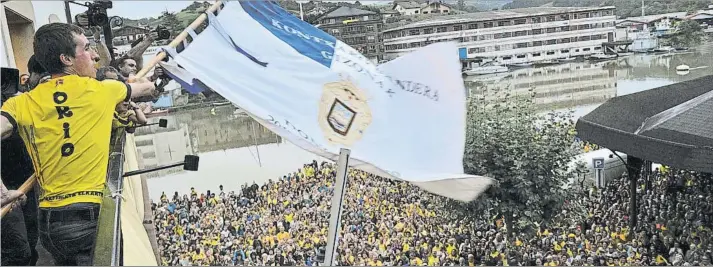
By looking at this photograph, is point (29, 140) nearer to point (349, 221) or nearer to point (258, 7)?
point (258, 7)

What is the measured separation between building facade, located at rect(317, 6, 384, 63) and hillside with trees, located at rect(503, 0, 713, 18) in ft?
21.4

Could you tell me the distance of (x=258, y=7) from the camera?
203 cm

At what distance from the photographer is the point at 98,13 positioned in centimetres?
346

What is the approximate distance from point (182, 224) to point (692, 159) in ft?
17.4

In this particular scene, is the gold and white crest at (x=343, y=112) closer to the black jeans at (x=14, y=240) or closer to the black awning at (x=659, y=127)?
the black jeans at (x=14, y=240)

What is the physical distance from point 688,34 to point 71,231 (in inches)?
604

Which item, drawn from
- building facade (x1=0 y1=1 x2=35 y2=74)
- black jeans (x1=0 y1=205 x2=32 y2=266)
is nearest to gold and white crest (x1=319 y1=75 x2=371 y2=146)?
black jeans (x1=0 y1=205 x2=32 y2=266)

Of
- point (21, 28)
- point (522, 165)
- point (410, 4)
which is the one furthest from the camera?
point (410, 4)

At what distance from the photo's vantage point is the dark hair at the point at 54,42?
4.41 feet

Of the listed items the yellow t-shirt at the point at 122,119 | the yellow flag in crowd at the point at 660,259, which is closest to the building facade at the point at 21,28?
the yellow t-shirt at the point at 122,119

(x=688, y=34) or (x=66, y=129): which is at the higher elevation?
(x=66, y=129)

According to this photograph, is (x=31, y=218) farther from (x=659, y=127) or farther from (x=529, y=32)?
(x=529, y=32)

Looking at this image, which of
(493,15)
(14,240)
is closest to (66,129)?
(14,240)

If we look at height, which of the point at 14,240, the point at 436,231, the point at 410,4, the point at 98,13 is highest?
A: the point at 410,4
